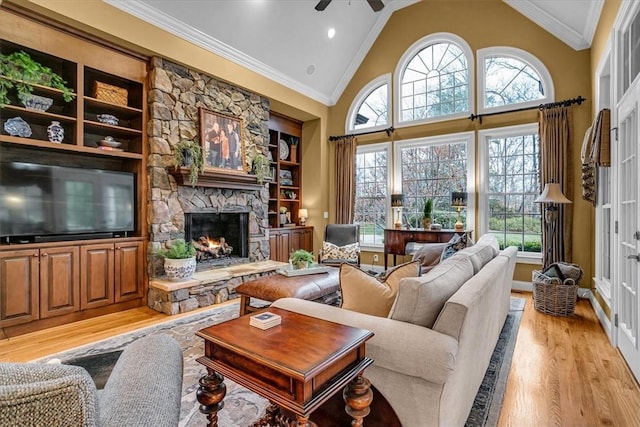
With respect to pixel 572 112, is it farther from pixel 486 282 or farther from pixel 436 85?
pixel 486 282

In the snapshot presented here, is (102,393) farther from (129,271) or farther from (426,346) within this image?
(129,271)

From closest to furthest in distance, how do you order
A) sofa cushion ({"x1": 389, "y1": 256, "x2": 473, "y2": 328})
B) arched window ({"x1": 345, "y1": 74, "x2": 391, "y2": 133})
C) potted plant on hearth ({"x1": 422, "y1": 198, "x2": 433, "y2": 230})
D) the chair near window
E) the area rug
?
1. sofa cushion ({"x1": 389, "y1": 256, "x2": 473, "y2": 328})
2. the area rug
3. the chair near window
4. potted plant on hearth ({"x1": 422, "y1": 198, "x2": 433, "y2": 230})
5. arched window ({"x1": 345, "y1": 74, "x2": 391, "y2": 133})

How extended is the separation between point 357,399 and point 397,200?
15.9 feet

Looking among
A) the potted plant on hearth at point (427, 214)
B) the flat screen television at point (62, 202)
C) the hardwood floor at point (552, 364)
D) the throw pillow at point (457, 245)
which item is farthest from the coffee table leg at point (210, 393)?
the potted plant on hearth at point (427, 214)

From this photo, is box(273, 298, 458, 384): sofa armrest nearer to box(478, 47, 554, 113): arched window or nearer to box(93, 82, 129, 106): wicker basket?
box(93, 82, 129, 106): wicker basket

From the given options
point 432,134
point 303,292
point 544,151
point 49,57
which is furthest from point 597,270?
point 49,57

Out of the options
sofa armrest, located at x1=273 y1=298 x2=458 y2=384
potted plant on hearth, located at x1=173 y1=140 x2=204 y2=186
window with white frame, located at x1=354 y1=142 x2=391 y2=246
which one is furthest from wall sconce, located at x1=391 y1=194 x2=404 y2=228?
sofa armrest, located at x1=273 y1=298 x2=458 y2=384

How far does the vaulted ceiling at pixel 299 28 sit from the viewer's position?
161 inches

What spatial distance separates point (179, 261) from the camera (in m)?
4.02

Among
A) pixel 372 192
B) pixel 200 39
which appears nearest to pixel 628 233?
pixel 372 192

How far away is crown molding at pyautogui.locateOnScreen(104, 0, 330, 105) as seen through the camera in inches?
149

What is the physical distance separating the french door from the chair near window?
10.6ft

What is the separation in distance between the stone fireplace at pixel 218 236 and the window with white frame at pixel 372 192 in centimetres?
240

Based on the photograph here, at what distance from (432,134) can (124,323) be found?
5304 millimetres
